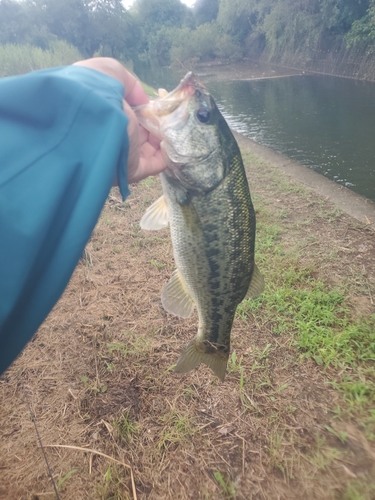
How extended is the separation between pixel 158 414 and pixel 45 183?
202 cm

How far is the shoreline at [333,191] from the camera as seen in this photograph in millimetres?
5387

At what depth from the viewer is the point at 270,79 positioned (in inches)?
980

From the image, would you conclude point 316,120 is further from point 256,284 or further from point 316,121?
point 256,284

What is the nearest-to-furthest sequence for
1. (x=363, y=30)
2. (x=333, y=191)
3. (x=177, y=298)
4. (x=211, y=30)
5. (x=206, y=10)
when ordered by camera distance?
(x=177, y=298)
(x=333, y=191)
(x=363, y=30)
(x=211, y=30)
(x=206, y=10)

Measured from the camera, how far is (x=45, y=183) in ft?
3.66

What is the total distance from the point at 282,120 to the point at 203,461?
14.3 m

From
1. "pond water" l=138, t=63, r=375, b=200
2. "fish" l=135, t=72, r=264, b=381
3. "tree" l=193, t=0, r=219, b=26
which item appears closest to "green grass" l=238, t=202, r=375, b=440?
"fish" l=135, t=72, r=264, b=381

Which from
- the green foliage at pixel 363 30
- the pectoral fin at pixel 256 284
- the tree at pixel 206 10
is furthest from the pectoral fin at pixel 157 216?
the tree at pixel 206 10

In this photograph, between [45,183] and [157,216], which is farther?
[157,216]

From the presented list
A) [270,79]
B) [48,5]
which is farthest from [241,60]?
[48,5]

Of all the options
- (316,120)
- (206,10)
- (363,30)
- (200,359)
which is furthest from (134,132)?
(206,10)

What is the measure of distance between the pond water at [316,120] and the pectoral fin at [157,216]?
684 centimetres

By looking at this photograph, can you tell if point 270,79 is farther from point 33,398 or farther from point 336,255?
point 33,398

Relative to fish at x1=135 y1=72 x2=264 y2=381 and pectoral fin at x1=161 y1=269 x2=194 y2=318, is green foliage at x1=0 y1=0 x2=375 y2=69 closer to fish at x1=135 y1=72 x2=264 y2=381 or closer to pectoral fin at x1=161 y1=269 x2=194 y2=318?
fish at x1=135 y1=72 x2=264 y2=381
